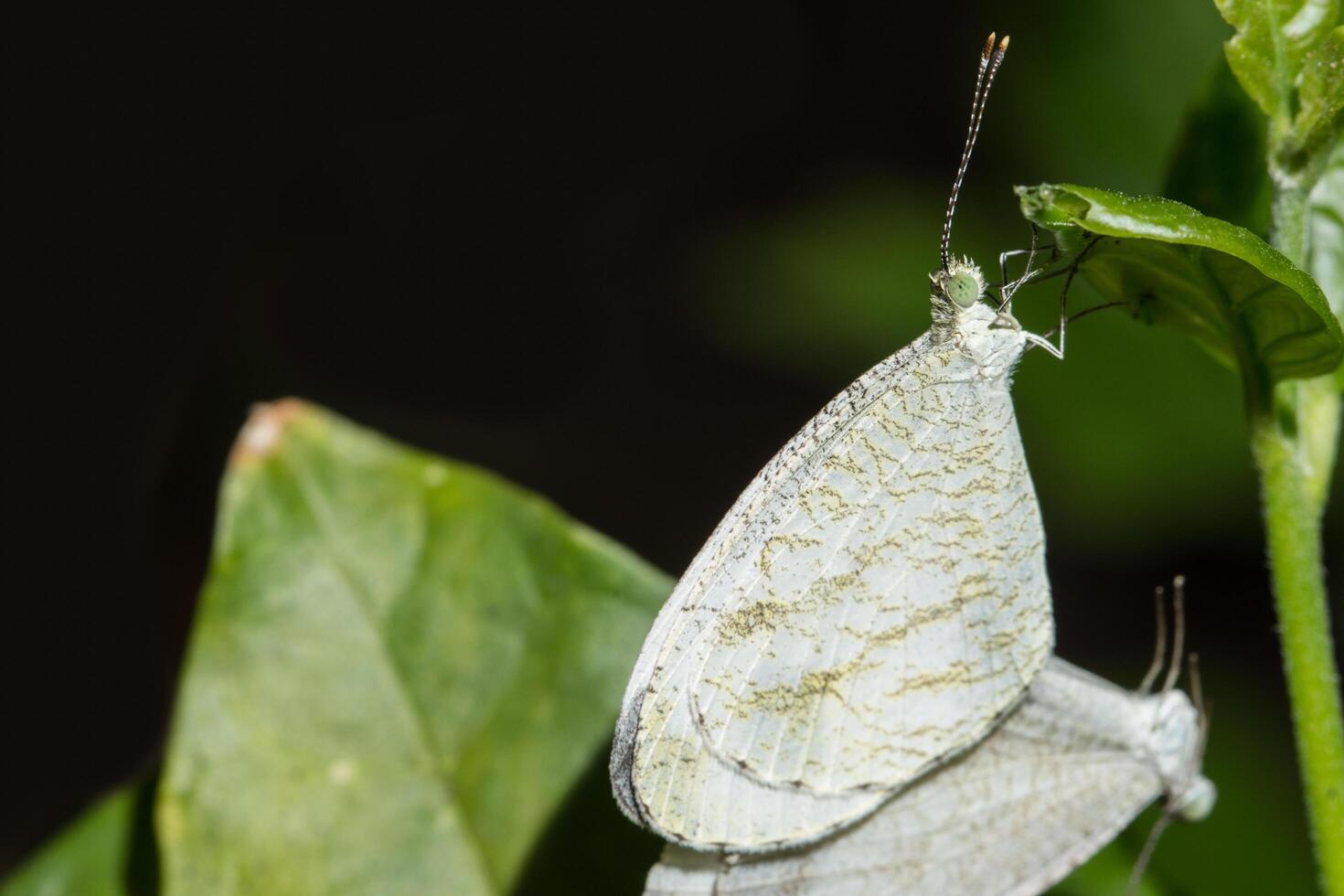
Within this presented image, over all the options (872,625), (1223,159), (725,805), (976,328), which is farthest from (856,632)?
(1223,159)

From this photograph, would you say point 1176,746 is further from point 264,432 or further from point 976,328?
point 264,432

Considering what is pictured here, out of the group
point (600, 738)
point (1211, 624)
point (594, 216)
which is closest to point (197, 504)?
point (600, 738)

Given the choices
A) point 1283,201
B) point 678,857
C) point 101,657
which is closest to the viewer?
point 1283,201

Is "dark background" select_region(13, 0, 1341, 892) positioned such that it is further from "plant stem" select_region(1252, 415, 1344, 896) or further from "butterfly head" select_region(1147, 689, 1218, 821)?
"plant stem" select_region(1252, 415, 1344, 896)

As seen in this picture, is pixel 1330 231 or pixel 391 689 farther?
pixel 391 689

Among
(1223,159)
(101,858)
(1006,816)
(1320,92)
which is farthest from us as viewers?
(101,858)

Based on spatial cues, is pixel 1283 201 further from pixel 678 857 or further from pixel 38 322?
pixel 38 322

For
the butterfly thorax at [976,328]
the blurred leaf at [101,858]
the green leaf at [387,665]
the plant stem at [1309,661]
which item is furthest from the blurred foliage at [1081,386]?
the blurred leaf at [101,858]
